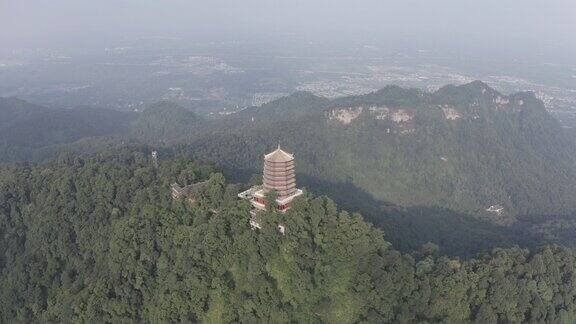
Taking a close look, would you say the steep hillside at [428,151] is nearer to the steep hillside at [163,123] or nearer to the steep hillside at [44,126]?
the steep hillside at [163,123]

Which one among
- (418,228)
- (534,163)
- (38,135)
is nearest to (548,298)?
(418,228)

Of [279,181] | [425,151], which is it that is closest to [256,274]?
[279,181]

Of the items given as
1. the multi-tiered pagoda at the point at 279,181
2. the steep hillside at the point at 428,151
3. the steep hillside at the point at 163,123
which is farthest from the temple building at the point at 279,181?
the steep hillside at the point at 163,123

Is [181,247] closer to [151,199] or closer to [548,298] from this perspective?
[151,199]

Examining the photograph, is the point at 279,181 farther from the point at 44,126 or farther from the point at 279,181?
the point at 44,126

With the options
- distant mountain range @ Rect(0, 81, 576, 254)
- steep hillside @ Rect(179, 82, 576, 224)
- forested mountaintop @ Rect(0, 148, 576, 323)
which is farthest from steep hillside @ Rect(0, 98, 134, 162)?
forested mountaintop @ Rect(0, 148, 576, 323)

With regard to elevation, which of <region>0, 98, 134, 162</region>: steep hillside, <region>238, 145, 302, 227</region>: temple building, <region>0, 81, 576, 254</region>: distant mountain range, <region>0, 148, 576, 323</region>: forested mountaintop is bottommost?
<region>0, 98, 134, 162</region>: steep hillside

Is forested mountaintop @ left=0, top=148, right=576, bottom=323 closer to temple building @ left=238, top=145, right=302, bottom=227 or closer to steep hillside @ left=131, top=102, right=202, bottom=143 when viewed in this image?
temple building @ left=238, top=145, right=302, bottom=227

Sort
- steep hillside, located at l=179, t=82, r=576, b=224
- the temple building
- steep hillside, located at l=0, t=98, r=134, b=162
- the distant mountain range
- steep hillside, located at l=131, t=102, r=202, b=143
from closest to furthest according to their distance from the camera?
the temple building, the distant mountain range, steep hillside, located at l=179, t=82, r=576, b=224, steep hillside, located at l=0, t=98, r=134, b=162, steep hillside, located at l=131, t=102, r=202, b=143
